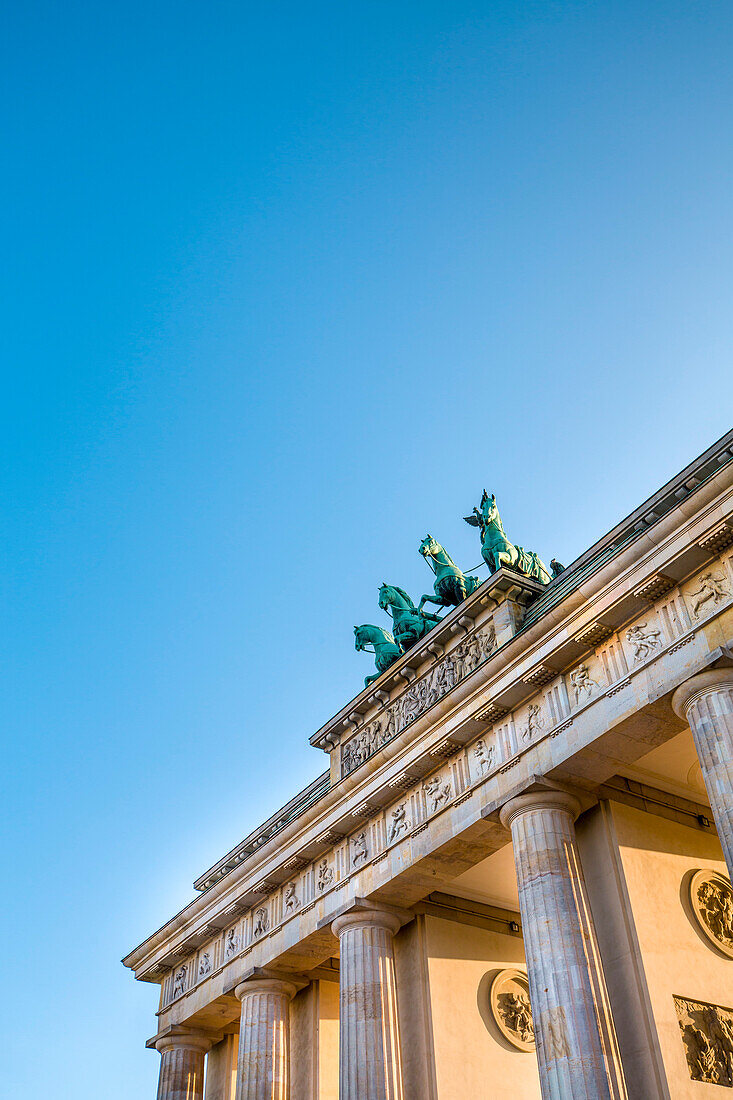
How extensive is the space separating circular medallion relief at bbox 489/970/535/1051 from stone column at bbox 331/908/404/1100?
8.48 feet

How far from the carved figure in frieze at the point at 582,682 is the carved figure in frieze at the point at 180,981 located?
16.5 meters

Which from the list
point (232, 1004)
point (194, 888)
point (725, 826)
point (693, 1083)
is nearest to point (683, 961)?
point (693, 1083)

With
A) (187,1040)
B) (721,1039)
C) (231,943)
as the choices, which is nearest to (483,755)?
(721,1039)

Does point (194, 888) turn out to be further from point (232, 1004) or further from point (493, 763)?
point (493, 763)

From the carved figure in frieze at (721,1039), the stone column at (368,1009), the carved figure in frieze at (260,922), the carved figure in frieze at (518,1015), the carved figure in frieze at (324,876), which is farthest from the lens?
the carved figure in frieze at (260,922)

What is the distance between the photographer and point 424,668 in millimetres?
25953

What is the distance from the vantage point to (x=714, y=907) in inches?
803

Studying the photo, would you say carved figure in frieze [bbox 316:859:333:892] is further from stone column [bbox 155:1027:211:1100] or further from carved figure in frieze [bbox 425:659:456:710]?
stone column [bbox 155:1027:211:1100]

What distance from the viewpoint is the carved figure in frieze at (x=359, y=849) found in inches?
941

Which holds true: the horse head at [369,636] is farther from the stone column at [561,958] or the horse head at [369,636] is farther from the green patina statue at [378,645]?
the stone column at [561,958]

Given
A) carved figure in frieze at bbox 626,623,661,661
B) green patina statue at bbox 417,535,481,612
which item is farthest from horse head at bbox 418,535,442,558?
carved figure in frieze at bbox 626,623,661,661

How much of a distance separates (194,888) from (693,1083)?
1977 centimetres

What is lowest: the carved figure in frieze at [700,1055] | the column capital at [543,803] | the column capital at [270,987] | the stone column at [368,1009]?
the carved figure in frieze at [700,1055]

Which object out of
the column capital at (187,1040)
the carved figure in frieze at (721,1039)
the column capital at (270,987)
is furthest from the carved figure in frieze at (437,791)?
the column capital at (187,1040)
